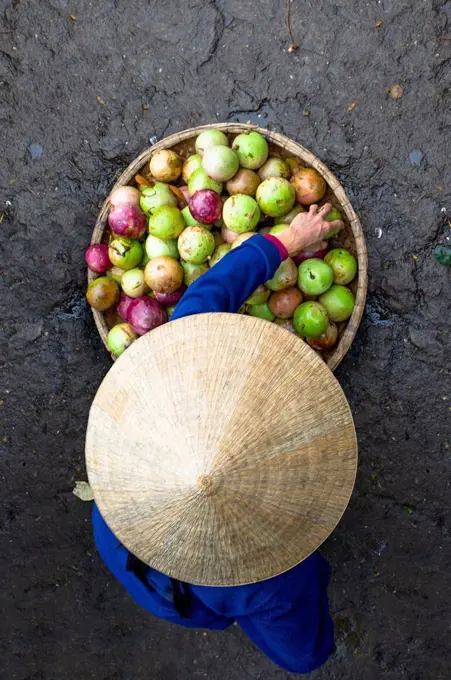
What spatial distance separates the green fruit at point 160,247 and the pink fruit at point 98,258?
0.20 m

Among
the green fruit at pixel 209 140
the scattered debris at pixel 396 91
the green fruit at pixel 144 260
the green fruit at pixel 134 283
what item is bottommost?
the green fruit at pixel 134 283

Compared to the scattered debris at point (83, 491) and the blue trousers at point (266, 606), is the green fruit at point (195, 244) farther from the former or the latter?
the scattered debris at point (83, 491)

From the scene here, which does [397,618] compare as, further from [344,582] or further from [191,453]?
[191,453]

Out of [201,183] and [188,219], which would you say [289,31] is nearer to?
[201,183]

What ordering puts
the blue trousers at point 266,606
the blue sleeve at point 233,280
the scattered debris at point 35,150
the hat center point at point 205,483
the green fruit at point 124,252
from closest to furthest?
1. the hat center point at point 205,483
2. the blue trousers at point 266,606
3. the blue sleeve at point 233,280
4. the green fruit at point 124,252
5. the scattered debris at point 35,150

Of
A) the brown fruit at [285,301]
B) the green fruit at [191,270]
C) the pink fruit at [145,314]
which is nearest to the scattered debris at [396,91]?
the brown fruit at [285,301]

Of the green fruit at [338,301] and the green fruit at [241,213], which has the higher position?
the green fruit at [241,213]

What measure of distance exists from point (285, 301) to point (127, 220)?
2.33 feet

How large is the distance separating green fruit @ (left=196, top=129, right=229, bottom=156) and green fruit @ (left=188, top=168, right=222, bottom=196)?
0.28 feet

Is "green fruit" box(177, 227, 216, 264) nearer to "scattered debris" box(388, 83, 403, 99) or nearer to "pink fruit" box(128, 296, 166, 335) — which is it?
"pink fruit" box(128, 296, 166, 335)

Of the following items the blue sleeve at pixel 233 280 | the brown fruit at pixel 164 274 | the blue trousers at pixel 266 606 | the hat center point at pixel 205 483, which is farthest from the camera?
the brown fruit at pixel 164 274

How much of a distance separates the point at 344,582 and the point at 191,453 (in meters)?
1.78

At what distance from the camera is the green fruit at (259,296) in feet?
7.61

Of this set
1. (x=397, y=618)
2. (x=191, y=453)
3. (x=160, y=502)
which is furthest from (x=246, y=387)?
(x=397, y=618)
